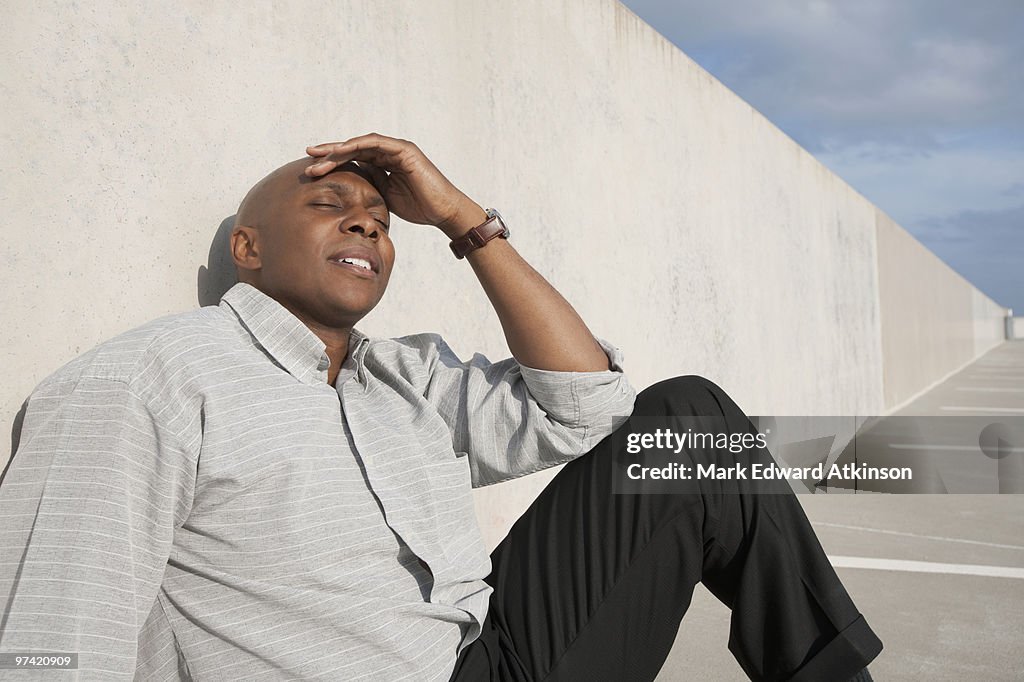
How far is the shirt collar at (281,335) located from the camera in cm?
143

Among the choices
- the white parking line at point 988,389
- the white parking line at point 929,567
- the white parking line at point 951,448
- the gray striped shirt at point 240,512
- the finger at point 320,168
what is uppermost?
the finger at point 320,168

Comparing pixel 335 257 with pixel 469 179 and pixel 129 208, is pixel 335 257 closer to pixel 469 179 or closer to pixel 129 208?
pixel 129 208

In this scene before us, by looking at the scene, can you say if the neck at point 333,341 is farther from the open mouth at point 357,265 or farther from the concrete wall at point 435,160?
the concrete wall at point 435,160

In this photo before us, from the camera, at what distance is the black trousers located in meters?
1.46

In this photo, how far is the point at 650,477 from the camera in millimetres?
1541

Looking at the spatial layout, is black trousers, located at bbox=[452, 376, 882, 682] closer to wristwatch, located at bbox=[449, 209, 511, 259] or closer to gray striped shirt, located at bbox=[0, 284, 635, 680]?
gray striped shirt, located at bbox=[0, 284, 635, 680]

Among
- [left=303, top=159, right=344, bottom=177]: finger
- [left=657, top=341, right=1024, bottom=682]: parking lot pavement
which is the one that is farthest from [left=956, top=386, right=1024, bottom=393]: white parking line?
[left=303, top=159, right=344, bottom=177]: finger

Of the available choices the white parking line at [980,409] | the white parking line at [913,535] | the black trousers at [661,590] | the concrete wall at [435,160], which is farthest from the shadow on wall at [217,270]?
the white parking line at [980,409]

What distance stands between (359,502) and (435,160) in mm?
1525

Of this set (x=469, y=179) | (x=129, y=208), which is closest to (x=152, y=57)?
(x=129, y=208)

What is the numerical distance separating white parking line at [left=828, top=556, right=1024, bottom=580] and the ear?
8.49 feet

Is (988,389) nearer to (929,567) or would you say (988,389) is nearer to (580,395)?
(929,567)

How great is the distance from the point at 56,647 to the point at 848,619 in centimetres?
117

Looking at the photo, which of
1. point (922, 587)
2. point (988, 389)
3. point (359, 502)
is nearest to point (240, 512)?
point (359, 502)
